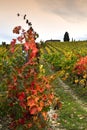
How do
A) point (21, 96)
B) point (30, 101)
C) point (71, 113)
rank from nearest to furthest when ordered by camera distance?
point (30, 101) < point (21, 96) < point (71, 113)

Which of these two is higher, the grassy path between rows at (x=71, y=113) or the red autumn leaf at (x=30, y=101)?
the red autumn leaf at (x=30, y=101)

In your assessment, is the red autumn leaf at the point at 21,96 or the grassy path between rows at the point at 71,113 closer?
the red autumn leaf at the point at 21,96

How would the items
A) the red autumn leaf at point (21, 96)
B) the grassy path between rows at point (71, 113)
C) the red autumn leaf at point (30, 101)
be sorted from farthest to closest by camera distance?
the grassy path between rows at point (71, 113) < the red autumn leaf at point (21, 96) < the red autumn leaf at point (30, 101)

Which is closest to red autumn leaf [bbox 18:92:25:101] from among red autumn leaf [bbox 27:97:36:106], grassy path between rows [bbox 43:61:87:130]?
red autumn leaf [bbox 27:97:36:106]

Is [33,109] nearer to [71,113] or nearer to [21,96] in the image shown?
[21,96]

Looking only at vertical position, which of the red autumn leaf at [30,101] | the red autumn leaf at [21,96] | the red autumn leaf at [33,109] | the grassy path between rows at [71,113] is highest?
the red autumn leaf at [21,96]

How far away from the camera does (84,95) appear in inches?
733

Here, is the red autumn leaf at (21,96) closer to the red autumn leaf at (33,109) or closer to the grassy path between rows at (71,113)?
the red autumn leaf at (33,109)

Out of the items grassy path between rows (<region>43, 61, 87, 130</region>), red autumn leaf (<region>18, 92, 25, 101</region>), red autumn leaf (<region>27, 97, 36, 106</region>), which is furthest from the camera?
grassy path between rows (<region>43, 61, 87, 130</region>)

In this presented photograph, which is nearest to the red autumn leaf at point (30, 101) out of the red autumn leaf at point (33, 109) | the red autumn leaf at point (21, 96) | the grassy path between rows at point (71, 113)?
the red autumn leaf at point (33, 109)

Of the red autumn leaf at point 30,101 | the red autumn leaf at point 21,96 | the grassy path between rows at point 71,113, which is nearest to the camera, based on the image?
the red autumn leaf at point 30,101

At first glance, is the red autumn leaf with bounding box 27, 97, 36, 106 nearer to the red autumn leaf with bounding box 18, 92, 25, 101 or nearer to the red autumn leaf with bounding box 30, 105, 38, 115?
the red autumn leaf with bounding box 30, 105, 38, 115

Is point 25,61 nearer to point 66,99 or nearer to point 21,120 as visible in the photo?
point 21,120

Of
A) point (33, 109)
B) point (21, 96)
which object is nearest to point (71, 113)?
point (21, 96)
